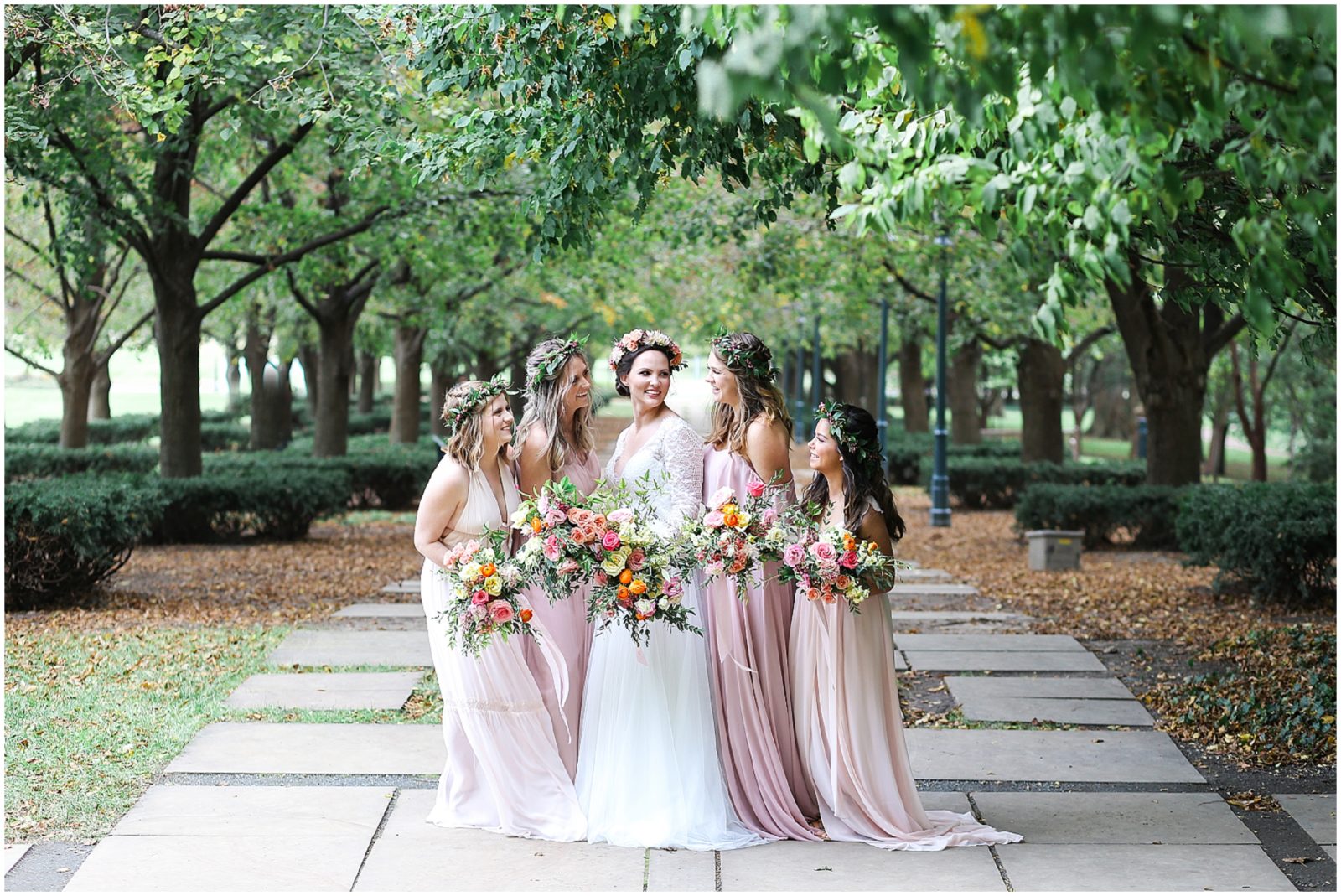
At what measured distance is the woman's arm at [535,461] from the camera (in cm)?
597

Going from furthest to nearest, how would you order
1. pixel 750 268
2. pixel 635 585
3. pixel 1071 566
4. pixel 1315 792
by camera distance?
1. pixel 750 268
2. pixel 1071 566
3. pixel 1315 792
4. pixel 635 585

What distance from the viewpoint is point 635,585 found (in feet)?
17.1

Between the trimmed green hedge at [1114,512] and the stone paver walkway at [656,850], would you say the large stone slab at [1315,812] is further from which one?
the trimmed green hedge at [1114,512]

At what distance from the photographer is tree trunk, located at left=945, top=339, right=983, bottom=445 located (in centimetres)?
2830

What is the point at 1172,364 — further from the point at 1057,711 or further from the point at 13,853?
the point at 13,853

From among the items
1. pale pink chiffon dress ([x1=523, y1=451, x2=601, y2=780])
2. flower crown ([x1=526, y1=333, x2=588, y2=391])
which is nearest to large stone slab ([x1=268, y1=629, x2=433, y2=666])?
pale pink chiffon dress ([x1=523, y1=451, x2=601, y2=780])

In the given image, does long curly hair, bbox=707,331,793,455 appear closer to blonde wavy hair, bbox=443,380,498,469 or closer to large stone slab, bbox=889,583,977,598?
blonde wavy hair, bbox=443,380,498,469

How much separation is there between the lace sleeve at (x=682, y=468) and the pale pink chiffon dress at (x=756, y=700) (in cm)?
12

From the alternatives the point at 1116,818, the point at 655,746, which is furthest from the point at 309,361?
the point at 1116,818

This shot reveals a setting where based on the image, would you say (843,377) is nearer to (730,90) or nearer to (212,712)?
(212,712)

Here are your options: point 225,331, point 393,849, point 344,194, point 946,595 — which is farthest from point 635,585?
point 225,331

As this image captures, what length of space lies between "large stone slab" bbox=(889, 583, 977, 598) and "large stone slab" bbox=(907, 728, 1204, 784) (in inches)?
199

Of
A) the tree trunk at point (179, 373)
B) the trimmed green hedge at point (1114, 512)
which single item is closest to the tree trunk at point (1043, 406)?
the trimmed green hedge at point (1114, 512)

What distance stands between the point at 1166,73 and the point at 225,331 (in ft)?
97.2
